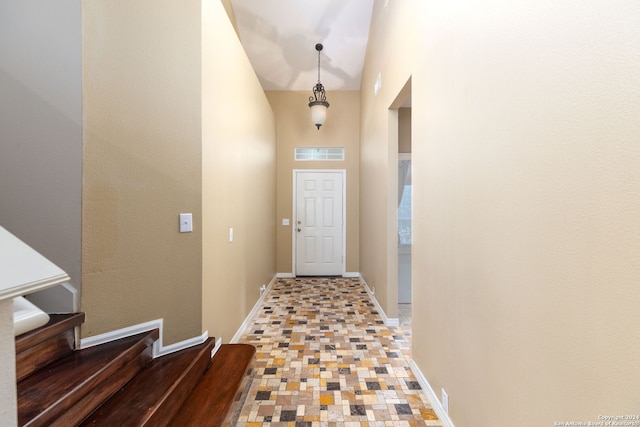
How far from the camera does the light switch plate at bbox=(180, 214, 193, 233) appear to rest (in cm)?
182

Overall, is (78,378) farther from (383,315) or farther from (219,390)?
(383,315)

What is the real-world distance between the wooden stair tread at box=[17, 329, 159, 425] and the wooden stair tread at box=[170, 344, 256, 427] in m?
0.37

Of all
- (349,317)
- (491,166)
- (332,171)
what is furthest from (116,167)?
(332,171)

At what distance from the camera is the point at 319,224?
209 inches

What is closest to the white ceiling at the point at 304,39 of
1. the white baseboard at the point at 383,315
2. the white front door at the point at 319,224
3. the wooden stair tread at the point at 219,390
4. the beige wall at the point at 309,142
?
the beige wall at the point at 309,142

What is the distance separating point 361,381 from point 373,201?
2276 millimetres

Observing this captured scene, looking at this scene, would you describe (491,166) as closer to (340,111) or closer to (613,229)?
(613,229)

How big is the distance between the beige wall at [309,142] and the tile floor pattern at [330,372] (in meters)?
1.70

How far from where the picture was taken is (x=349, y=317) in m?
3.33

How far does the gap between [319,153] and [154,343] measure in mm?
4191

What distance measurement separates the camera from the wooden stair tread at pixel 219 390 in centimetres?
139

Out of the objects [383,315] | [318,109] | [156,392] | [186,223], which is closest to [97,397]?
[156,392]

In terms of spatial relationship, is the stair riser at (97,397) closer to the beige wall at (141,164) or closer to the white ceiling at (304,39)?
the beige wall at (141,164)

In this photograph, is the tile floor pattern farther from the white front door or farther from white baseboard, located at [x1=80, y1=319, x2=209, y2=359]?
the white front door
